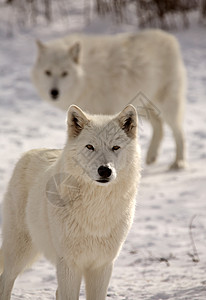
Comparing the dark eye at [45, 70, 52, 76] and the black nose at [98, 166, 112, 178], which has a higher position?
the black nose at [98, 166, 112, 178]

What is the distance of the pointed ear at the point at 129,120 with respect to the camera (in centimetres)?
351

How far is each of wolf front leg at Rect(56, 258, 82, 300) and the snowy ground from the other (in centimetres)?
88

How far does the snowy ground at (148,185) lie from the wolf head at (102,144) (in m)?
1.33

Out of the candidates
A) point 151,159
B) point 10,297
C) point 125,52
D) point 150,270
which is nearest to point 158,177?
point 151,159

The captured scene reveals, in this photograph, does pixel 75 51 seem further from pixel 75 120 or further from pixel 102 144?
pixel 102 144

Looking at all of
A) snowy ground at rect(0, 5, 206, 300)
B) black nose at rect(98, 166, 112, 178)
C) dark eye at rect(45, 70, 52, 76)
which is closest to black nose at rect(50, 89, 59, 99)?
dark eye at rect(45, 70, 52, 76)

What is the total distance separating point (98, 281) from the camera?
137 inches

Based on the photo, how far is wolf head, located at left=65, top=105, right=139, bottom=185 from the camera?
324 cm

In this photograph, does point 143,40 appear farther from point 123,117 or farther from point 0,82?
point 123,117

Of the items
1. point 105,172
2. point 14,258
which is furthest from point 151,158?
point 105,172

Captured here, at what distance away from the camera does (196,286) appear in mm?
4254

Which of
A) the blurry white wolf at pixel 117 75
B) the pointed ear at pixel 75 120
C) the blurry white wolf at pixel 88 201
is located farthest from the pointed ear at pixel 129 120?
the blurry white wolf at pixel 117 75

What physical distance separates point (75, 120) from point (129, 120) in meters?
0.37

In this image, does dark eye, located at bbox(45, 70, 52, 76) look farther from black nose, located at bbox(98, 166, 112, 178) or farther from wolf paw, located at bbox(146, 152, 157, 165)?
black nose, located at bbox(98, 166, 112, 178)
